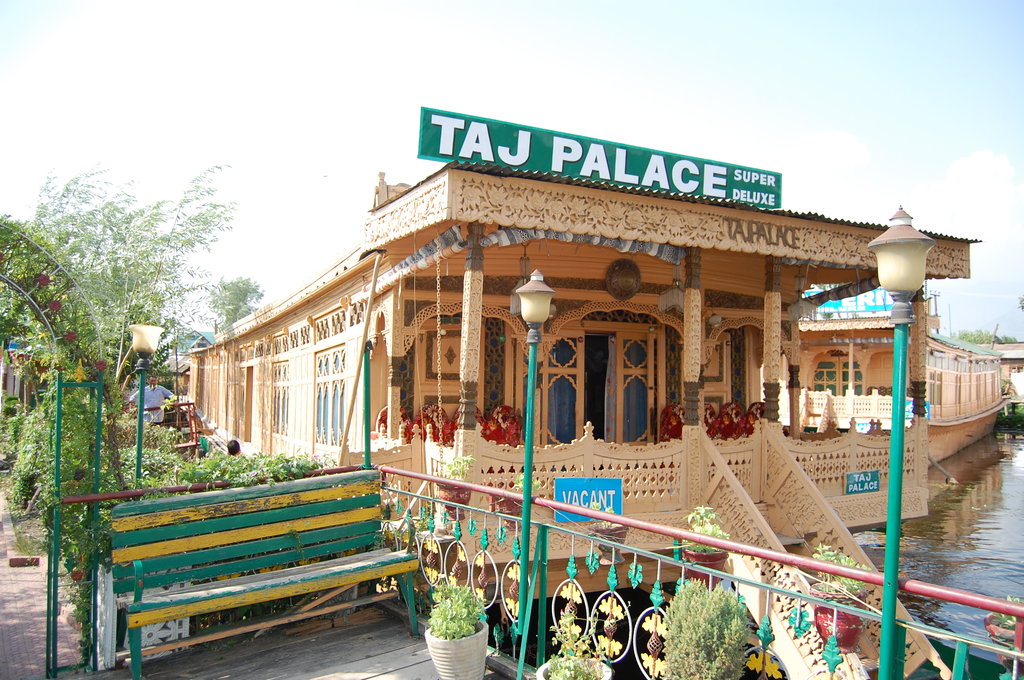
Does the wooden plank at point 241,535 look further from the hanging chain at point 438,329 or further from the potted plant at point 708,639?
the hanging chain at point 438,329

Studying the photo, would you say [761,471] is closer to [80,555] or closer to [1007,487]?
[80,555]

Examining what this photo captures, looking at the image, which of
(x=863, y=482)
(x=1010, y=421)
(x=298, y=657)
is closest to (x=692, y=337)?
(x=863, y=482)

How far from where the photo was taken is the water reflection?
11.9 metres

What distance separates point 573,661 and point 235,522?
8.68 feet

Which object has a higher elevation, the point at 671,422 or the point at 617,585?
the point at 671,422

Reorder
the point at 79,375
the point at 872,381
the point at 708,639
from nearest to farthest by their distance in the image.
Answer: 1. the point at 708,639
2. the point at 79,375
3. the point at 872,381

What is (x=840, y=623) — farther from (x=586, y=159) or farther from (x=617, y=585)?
(x=586, y=159)

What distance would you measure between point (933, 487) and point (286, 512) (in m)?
24.9

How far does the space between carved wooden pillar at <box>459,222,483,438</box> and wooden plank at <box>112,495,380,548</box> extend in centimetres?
179

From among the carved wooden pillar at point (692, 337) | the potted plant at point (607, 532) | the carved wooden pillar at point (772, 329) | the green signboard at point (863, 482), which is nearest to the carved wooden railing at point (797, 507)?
the carved wooden pillar at point (772, 329)

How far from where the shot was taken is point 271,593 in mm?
4438

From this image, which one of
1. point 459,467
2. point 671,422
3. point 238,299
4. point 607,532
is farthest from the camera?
point 238,299

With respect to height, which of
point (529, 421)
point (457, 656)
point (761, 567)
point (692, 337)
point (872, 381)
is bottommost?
point (761, 567)

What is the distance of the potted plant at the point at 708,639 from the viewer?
3182 mm
